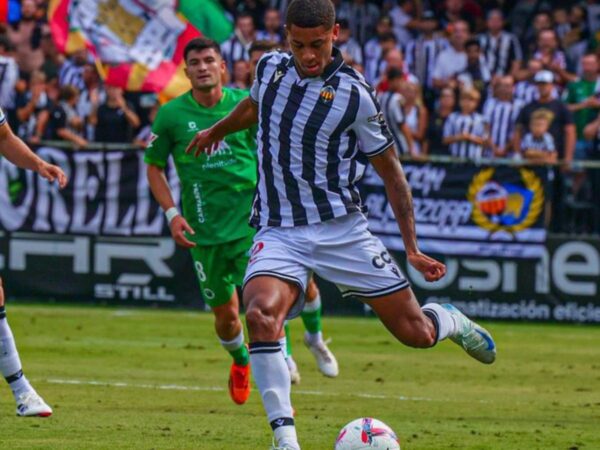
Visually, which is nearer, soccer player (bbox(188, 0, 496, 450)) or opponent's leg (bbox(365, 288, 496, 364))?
soccer player (bbox(188, 0, 496, 450))

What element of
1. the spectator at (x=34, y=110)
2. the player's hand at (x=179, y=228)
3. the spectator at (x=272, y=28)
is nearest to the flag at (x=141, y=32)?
the spectator at (x=34, y=110)

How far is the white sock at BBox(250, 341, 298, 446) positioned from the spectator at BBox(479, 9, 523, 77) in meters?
15.3

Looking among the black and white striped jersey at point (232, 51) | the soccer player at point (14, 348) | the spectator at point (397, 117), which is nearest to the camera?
the soccer player at point (14, 348)

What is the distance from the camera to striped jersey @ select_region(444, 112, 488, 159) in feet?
67.4

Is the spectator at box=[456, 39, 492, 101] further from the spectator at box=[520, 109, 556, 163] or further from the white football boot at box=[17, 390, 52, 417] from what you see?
the white football boot at box=[17, 390, 52, 417]

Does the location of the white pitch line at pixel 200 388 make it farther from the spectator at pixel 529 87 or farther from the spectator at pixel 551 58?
the spectator at pixel 551 58

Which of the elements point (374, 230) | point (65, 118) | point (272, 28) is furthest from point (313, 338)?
point (272, 28)

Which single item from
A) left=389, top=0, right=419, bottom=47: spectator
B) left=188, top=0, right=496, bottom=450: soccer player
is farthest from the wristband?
left=389, top=0, right=419, bottom=47: spectator

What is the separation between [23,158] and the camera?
9961 mm

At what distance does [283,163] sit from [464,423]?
10.1ft

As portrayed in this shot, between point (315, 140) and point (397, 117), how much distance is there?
11821 mm

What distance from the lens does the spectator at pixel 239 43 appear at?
2220 centimetres

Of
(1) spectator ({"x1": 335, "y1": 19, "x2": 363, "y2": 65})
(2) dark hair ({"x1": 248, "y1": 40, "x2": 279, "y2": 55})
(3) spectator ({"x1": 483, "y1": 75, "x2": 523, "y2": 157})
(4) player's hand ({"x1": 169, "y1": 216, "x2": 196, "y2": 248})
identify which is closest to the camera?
(4) player's hand ({"x1": 169, "y1": 216, "x2": 196, "y2": 248})

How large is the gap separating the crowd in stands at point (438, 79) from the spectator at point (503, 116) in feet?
0.05
